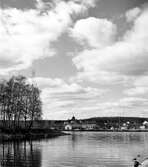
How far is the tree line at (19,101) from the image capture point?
309ft

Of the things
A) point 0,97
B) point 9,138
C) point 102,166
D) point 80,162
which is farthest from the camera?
point 0,97

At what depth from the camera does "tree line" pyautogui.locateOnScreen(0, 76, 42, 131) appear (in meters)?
94.2

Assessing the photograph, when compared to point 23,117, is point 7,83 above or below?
above

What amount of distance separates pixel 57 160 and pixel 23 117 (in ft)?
204

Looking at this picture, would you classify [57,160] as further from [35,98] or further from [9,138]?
[35,98]

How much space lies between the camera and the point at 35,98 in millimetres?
100312

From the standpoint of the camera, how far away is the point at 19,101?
9625 centimetres

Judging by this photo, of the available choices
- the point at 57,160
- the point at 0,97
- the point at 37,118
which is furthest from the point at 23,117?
the point at 57,160

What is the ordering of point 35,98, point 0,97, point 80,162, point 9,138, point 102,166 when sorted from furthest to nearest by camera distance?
point 35,98, point 0,97, point 9,138, point 80,162, point 102,166

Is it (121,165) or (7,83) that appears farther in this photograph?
(7,83)

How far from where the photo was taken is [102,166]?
117 feet

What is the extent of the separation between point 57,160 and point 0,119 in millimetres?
67508

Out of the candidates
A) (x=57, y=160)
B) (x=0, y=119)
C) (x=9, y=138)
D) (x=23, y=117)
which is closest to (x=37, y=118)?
(x=23, y=117)

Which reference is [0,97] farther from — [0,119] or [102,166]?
[102,166]
